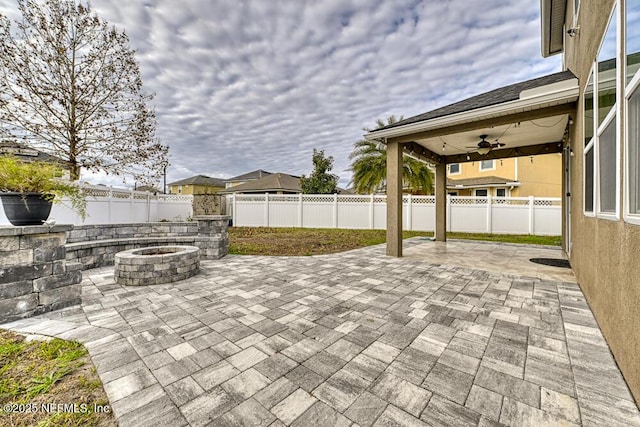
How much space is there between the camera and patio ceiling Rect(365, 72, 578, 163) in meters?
4.47

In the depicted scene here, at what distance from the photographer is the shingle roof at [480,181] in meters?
16.5

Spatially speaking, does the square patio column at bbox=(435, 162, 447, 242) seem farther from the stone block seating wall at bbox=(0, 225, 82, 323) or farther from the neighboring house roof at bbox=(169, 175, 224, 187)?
the neighboring house roof at bbox=(169, 175, 224, 187)

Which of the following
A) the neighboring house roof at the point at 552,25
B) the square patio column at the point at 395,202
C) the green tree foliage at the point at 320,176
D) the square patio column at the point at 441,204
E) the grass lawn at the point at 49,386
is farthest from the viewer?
the green tree foliage at the point at 320,176

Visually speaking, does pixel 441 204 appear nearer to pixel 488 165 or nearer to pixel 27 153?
pixel 488 165

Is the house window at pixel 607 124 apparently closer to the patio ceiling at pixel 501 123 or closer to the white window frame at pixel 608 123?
the white window frame at pixel 608 123

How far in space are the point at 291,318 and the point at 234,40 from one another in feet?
28.4


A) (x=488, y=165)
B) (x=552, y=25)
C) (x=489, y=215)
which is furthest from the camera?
(x=488, y=165)

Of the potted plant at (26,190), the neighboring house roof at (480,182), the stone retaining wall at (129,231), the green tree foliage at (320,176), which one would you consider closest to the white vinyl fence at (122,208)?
the stone retaining wall at (129,231)

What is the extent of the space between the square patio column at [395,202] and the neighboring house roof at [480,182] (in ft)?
43.9

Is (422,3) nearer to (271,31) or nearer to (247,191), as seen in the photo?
(271,31)

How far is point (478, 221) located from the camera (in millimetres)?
11656

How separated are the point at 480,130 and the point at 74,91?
40.4ft

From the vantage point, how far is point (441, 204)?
29.4ft

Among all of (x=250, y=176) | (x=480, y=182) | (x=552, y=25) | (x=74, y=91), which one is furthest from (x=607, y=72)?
(x=250, y=176)
